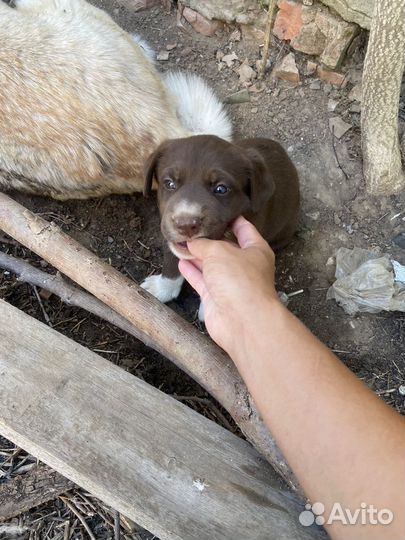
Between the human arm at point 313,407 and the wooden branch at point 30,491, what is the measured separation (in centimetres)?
110

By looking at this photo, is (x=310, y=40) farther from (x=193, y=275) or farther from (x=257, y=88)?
(x=193, y=275)

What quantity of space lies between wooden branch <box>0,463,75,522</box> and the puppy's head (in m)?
1.21

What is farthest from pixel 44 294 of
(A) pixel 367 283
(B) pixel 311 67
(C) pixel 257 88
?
(B) pixel 311 67

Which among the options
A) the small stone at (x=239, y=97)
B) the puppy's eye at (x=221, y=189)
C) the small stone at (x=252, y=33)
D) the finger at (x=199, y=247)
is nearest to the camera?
the finger at (x=199, y=247)

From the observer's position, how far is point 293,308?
3.67 meters

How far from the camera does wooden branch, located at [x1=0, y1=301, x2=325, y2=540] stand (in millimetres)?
2043

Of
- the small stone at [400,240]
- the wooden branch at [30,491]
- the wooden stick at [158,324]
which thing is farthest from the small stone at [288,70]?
the wooden branch at [30,491]

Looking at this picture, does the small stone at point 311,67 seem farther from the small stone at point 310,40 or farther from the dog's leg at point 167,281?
the dog's leg at point 167,281

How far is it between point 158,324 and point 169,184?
2.45 ft

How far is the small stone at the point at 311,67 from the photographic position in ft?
13.9

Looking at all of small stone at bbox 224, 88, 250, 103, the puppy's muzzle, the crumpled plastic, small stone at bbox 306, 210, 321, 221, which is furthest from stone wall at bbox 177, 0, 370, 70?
the puppy's muzzle

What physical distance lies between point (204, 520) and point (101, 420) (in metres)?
0.56

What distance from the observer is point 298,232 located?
3.92 meters

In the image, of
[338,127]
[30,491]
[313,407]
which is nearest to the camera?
[313,407]
